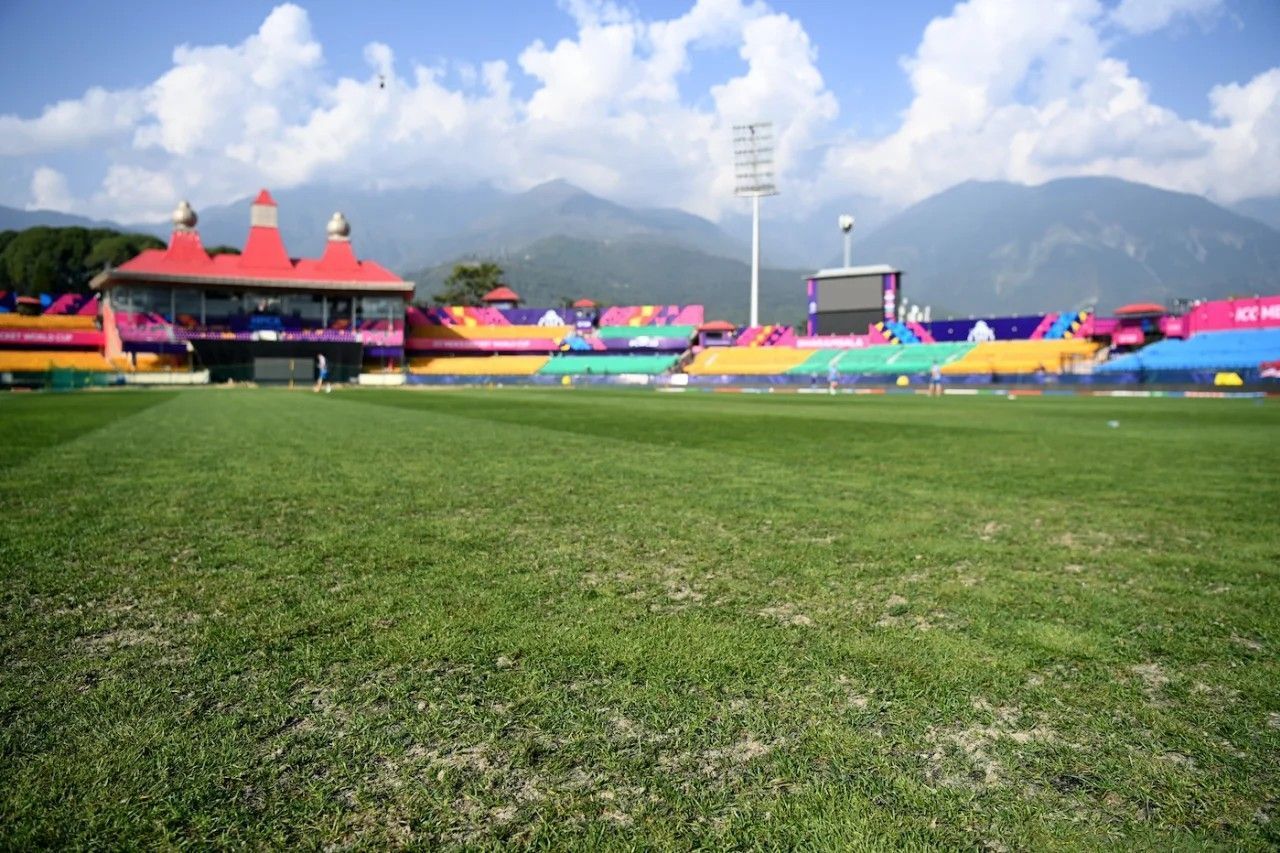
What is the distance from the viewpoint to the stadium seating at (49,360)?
5170 centimetres

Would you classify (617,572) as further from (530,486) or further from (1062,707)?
(530,486)

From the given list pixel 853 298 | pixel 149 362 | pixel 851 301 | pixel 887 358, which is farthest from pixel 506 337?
pixel 887 358

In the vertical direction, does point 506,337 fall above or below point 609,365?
above

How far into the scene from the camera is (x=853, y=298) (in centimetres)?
5466

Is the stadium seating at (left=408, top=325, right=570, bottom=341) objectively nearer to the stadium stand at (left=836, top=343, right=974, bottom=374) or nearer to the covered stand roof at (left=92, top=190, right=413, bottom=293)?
the covered stand roof at (left=92, top=190, right=413, bottom=293)

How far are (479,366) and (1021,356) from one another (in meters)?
41.3

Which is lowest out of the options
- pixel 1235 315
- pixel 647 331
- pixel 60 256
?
pixel 1235 315

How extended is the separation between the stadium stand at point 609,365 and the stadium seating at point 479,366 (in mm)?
1447

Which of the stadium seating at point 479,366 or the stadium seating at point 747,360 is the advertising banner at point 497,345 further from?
the stadium seating at point 747,360

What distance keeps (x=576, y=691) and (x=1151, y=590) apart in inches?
121

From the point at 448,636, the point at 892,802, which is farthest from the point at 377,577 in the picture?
the point at 892,802

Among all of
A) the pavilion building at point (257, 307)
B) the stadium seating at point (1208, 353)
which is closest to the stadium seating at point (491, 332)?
the pavilion building at point (257, 307)

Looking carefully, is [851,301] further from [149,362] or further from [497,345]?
[149,362]

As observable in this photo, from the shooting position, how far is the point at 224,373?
52250mm
